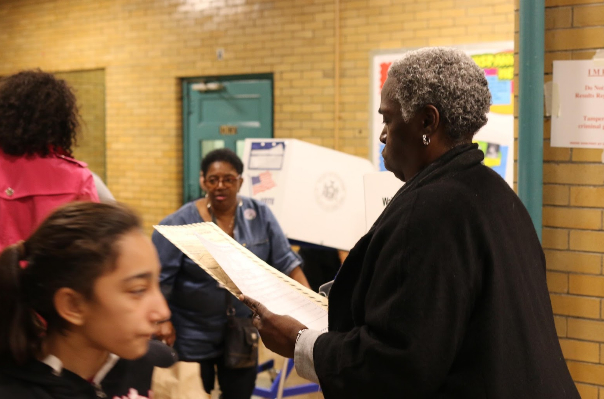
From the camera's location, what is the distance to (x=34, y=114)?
2.45 meters

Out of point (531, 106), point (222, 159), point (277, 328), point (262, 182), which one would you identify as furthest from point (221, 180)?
A: point (277, 328)

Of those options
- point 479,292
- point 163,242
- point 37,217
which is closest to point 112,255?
point 479,292

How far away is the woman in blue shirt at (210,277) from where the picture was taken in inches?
131

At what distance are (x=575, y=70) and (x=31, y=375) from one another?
2593 mm

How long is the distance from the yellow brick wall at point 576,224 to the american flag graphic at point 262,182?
6.63ft

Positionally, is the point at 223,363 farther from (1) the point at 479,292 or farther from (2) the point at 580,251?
(1) the point at 479,292

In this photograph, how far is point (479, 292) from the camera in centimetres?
141

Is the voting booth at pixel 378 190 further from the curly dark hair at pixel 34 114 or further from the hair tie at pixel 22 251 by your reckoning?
the hair tie at pixel 22 251

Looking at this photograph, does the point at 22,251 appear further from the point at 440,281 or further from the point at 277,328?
the point at 440,281

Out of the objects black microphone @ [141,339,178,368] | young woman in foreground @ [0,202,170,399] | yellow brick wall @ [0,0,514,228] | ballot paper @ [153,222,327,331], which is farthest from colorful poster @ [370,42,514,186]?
young woman in foreground @ [0,202,170,399]

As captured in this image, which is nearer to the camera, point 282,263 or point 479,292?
point 479,292

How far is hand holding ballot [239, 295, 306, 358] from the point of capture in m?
1.67

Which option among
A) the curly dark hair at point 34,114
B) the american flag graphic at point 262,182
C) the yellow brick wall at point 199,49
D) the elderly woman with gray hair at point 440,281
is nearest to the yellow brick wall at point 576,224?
the elderly woman with gray hair at point 440,281

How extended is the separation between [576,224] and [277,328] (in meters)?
1.85
